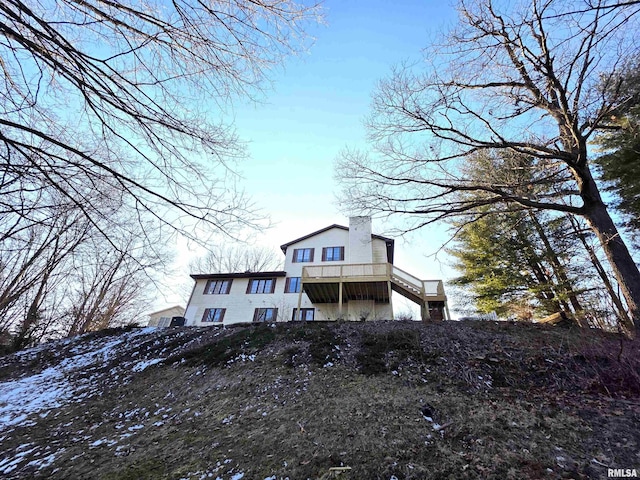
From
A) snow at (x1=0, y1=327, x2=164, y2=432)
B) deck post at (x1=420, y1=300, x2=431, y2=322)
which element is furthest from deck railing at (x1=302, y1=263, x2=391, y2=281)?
snow at (x1=0, y1=327, x2=164, y2=432)

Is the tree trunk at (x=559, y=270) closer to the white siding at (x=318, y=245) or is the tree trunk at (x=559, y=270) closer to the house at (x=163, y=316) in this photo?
the white siding at (x=318, y=245)

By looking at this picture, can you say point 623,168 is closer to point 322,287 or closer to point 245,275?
point 322,287

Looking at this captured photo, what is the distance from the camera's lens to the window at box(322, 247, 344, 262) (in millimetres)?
16044

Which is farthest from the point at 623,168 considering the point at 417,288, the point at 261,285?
the point at 261,285

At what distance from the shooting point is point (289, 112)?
3662mm

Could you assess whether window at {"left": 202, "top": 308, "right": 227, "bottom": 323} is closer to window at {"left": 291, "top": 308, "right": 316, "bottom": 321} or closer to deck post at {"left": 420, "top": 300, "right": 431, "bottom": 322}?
window at {"left": 291, "top": 308, "right": 316, "bottom": 321}

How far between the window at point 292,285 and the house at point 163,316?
21.6ft

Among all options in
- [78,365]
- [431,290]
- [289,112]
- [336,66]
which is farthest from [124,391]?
[431,290]

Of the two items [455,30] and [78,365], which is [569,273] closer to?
[455,30]

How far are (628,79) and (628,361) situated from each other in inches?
220

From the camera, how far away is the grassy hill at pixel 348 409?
2.98 meters

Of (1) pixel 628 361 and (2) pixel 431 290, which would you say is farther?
(2) pixel 431 290

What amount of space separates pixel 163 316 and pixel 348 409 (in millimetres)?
25194

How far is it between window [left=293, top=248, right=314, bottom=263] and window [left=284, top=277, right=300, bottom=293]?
126cm
